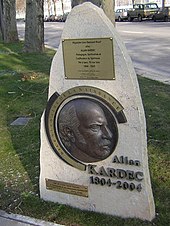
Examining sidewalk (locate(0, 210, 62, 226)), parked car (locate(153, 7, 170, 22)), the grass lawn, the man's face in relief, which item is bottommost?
sidewalk (locate(0, 210, 62, 226))

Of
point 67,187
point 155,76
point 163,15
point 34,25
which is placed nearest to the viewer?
point 67,187

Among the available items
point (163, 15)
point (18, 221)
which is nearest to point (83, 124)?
point (18, 221)

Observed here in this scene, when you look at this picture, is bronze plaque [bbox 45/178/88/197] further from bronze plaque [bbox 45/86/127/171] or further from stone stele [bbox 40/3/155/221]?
bronze plaque [bbox 45/86/127/171]

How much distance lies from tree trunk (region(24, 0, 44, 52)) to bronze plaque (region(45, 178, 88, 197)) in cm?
1161

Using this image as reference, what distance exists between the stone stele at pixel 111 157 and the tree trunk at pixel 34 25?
1147cm

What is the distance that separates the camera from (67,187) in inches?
143

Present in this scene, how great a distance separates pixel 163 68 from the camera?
422 inches

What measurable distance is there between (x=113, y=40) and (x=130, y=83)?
14.7 inches

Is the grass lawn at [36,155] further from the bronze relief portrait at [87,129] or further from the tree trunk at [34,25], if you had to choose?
the tree trunk at [34,25]

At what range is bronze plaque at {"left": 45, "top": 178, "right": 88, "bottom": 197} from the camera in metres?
3.54

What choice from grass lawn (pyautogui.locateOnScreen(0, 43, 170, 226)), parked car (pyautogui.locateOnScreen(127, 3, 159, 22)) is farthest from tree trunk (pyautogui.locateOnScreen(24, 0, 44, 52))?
parked car (pyautogui.locateOnScreen(127, 3, 159, 22))

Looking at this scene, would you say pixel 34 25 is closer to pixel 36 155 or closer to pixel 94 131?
pixel 36 155

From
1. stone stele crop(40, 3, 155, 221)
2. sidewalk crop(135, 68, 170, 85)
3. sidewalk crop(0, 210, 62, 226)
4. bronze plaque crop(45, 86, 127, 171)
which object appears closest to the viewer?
stone stele crop(40, 3, 155, 221)

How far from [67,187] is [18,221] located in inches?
21.2
